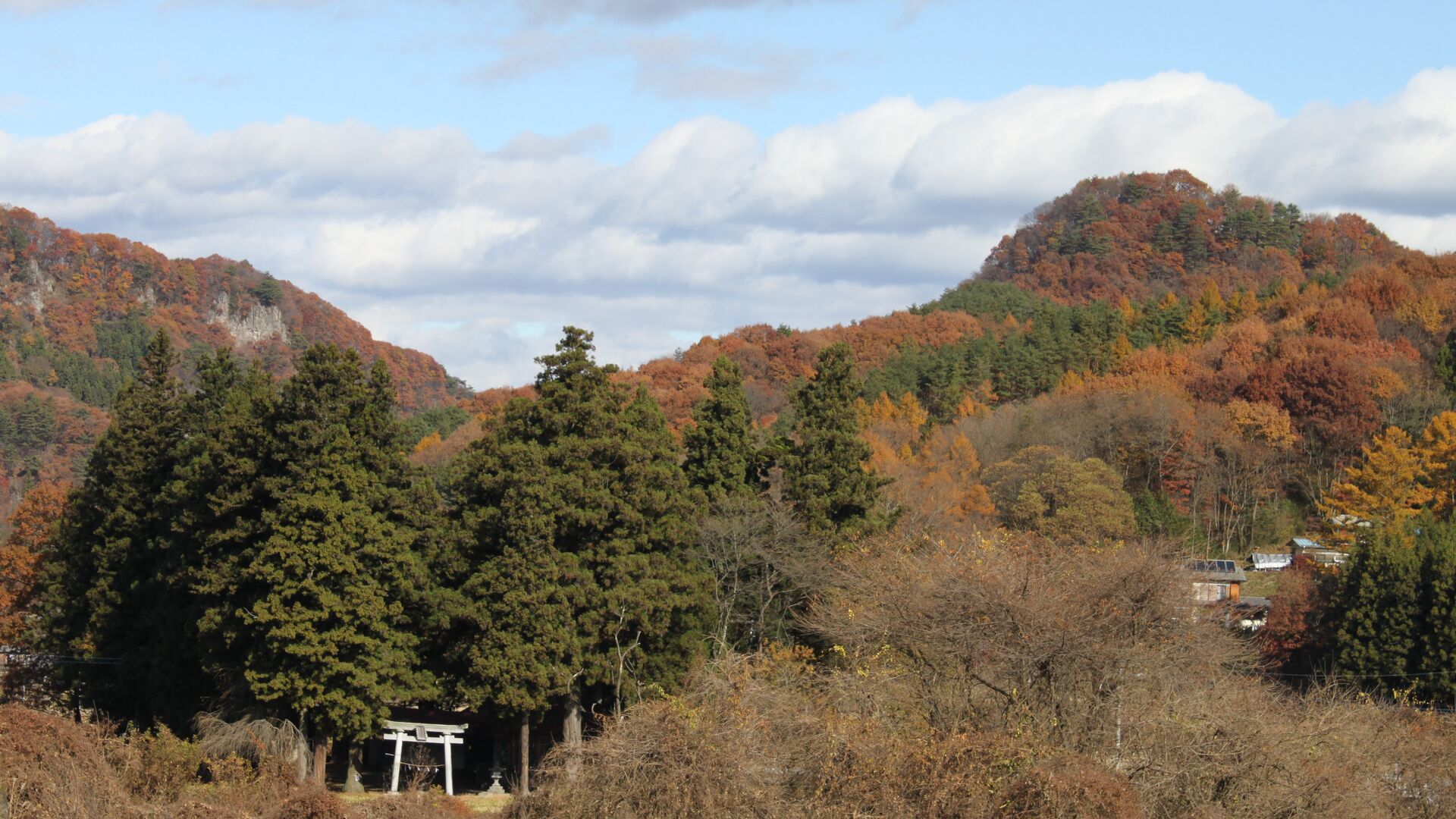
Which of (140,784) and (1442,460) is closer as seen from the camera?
(140,784)

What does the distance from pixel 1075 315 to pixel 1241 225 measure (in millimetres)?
48985

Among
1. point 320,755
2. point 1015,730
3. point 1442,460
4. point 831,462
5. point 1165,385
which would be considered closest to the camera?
point 1015,730

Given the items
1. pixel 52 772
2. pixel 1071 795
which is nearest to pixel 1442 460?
pixel 1071 795

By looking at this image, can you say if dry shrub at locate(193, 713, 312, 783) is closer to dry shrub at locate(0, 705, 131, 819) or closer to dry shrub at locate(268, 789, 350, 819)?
dry shrub at locate(0, 705, 131, 819)

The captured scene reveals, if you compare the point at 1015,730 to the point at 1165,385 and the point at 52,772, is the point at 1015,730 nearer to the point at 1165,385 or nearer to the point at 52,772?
the point at 52,772

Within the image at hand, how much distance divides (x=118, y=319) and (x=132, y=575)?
112m

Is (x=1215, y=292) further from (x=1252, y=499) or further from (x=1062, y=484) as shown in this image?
(x=1062, y=484)

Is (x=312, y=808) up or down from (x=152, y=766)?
up

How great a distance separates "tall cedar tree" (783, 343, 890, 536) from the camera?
31.4 m

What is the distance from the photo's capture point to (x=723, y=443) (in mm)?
32469

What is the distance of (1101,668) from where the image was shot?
18.6 meters

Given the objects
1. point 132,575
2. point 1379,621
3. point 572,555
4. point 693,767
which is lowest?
point 1379,621

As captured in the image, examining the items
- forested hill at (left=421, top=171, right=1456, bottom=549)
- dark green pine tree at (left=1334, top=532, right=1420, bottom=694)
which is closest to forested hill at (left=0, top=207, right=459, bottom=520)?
forested hill at (left=421, top=171, right=1456, bottom=549)

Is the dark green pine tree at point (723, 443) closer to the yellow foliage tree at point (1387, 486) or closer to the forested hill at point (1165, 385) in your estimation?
the forested hill at point (1165, 385)
